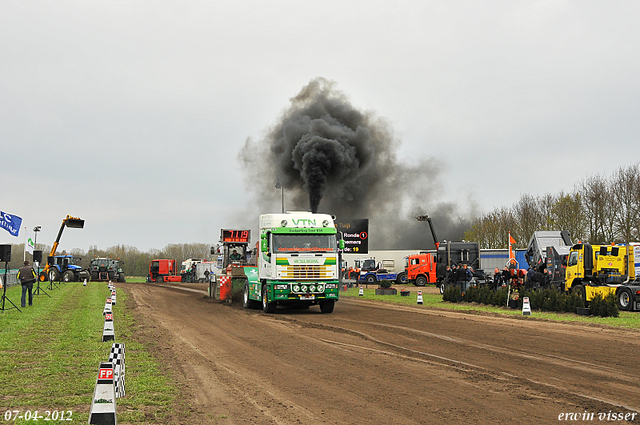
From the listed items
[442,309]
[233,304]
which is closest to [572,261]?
[442,309]

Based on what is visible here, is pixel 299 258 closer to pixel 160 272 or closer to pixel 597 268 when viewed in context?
pixel 597 268

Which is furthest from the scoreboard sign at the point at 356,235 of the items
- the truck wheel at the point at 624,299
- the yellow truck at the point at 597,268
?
the truck wheel at the point at 624,299

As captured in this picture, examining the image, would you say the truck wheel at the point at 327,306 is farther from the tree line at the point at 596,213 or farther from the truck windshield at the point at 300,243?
the tree line at the point at 596,213

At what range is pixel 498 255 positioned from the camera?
154 ft

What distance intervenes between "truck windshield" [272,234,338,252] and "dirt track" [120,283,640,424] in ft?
10.9

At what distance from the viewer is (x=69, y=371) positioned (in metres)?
8.82

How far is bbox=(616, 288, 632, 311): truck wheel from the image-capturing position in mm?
19600

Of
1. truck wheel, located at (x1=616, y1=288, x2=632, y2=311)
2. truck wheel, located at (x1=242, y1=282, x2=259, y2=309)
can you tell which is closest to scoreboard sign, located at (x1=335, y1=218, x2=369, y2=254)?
truck wheel, located at (x1=242, y1=282, x2=259, y2=309)

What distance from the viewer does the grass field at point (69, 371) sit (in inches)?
261

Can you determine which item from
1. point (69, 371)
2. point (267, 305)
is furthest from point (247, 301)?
point (69, 371)

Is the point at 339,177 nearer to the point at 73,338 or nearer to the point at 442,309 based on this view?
the point at 442,309

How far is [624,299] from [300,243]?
11.8m

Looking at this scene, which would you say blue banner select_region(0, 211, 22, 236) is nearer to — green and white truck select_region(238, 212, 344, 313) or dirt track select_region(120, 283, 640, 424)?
dirt track select_region(120, 283, 640, 424)

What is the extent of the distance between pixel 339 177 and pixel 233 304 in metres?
23.1
